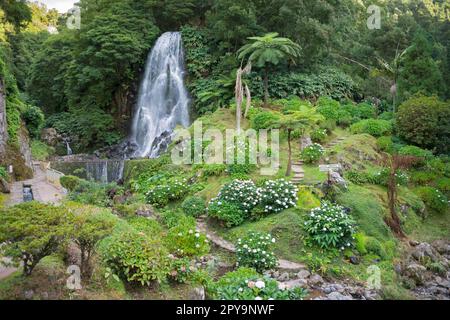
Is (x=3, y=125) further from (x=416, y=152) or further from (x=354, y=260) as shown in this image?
(x=416, y=152)

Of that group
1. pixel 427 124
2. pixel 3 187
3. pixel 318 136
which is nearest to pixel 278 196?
pixel 318 136

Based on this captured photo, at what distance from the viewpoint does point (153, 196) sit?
1230cm

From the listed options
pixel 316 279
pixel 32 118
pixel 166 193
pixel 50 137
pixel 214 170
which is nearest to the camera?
pixel 316 279

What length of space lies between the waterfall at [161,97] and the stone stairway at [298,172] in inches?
420

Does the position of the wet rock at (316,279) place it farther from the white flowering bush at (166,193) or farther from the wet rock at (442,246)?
the white flowering bush at (166,193)

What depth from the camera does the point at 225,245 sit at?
9828 millimetres

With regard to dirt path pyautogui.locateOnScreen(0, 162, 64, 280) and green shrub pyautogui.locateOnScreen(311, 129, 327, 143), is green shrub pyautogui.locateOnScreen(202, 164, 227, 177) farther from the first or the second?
dirt path pyautogui.locateOnScreen(0, 162, 64, 280)

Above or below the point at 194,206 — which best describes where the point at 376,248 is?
below

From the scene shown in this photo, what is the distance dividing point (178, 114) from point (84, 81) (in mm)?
7065

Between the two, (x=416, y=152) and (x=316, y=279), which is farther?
(x=416, y=152)

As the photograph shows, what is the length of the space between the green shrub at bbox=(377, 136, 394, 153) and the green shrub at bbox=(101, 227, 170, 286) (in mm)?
11063

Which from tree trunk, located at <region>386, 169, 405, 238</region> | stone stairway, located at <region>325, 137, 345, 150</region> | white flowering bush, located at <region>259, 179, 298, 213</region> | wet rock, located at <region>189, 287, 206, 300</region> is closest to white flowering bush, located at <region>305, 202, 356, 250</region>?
white flowering bush, located at <region>259, 179, 298, 213</region>

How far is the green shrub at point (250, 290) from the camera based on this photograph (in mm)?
6848

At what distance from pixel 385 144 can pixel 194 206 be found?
8307mm
